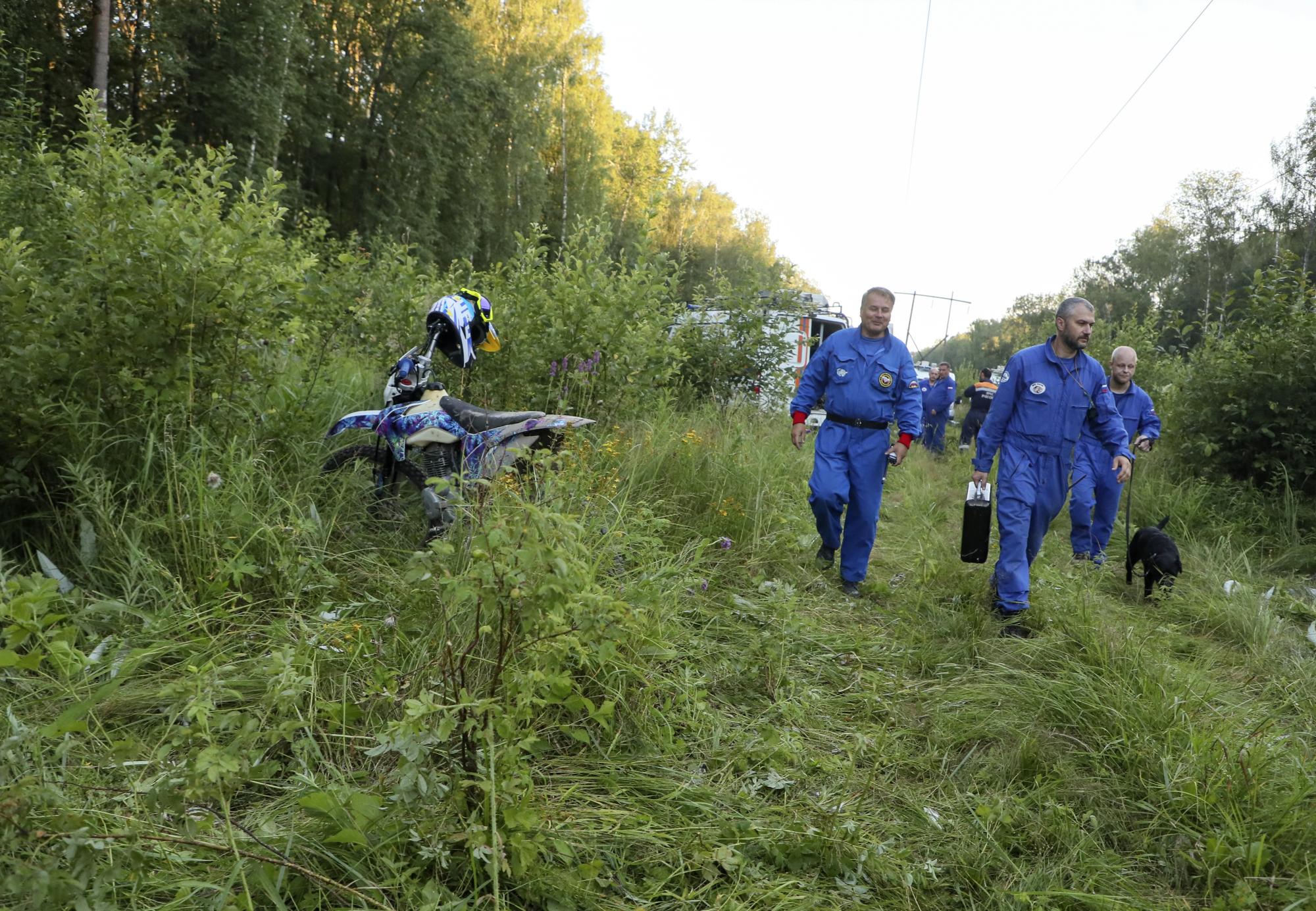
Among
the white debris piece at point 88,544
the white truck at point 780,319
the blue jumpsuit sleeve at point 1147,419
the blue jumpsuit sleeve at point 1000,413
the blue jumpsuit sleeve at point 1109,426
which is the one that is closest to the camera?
the white debris piece at point 88,544

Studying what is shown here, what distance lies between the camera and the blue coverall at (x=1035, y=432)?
4.66 metres

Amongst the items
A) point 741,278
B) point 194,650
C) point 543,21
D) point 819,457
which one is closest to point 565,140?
point 543,21

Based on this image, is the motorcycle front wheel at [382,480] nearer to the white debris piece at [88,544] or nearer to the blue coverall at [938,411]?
the white debris piece at [88,544]

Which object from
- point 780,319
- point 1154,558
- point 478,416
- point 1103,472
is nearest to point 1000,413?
point 1154,558

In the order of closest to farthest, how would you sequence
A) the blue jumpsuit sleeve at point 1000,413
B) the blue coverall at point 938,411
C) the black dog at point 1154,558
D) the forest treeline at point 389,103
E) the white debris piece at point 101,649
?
the white debris piece at point 101,649
the blue jumpsuit sleeve at point 1000,413
the black dog at point 1154,558
the blue coverall at point 938,411
the forest treeline at point 389,103

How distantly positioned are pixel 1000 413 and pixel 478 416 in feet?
9.76

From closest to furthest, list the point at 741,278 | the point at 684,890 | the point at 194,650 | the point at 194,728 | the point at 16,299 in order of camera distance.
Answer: the point at 684,890
the point at 194,728
the point at 194,650
the point at 16,299
the point at 741,278

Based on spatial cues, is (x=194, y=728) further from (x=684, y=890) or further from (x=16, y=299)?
(x=16, y=299)

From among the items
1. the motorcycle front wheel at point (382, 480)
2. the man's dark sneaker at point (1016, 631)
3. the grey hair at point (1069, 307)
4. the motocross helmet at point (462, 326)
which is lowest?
the man's dark sneaker at point (1016, 631)

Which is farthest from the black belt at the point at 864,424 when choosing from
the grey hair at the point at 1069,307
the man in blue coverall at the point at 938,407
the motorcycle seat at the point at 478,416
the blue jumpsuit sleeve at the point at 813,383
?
the man in blue coverall at the point at 938,407

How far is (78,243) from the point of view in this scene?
10.9ft

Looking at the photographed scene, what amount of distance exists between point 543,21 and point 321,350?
97.2 ft

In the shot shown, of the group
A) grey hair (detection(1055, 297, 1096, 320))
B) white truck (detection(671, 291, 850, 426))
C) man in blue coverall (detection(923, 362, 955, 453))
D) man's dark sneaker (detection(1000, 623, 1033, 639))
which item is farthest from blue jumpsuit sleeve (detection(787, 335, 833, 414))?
man in blue coverall (detection(923, 362, 955, 453))

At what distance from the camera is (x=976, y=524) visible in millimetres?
4695
